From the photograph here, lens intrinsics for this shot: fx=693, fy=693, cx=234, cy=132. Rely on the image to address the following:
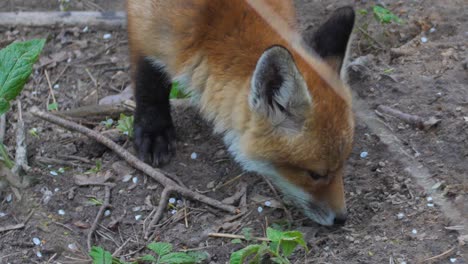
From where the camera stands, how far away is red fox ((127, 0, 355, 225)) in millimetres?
4789

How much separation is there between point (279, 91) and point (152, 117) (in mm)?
1787

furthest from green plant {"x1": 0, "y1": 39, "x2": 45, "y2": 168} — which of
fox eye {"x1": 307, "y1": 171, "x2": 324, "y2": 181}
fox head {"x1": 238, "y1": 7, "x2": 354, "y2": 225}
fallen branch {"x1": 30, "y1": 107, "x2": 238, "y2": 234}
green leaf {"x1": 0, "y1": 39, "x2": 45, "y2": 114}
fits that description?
fox eye {"x1": 307, "y1": 171, "x2": 324, "y2": 181}

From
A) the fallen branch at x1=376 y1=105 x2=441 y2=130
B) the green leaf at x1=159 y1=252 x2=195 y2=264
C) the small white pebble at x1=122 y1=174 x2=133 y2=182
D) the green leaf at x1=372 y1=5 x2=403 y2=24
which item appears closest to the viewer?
the green leaf at x1=159 y1=252 x2=195 y2=264

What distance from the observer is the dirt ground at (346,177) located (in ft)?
16.1

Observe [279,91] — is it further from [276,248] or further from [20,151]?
[20,151]

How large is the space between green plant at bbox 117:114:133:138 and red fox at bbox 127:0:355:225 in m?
0.93

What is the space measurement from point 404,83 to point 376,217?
1700 mm

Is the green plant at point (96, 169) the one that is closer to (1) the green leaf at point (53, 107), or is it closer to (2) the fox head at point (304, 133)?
→ (1) the green leaf at point (53, 107)

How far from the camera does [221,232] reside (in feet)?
17.1

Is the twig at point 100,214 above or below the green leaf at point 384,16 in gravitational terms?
below

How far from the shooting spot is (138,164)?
5.84 meters

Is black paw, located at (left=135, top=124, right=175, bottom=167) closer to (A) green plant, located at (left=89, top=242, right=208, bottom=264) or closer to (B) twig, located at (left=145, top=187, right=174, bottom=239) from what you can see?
(B) twig, located at (left=145, top=187, right=174, bottom=239)

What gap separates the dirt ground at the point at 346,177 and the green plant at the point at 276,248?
0.29 metres

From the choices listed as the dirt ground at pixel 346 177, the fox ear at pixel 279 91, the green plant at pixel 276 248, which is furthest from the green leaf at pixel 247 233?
the fox ear at pixel 279 91
